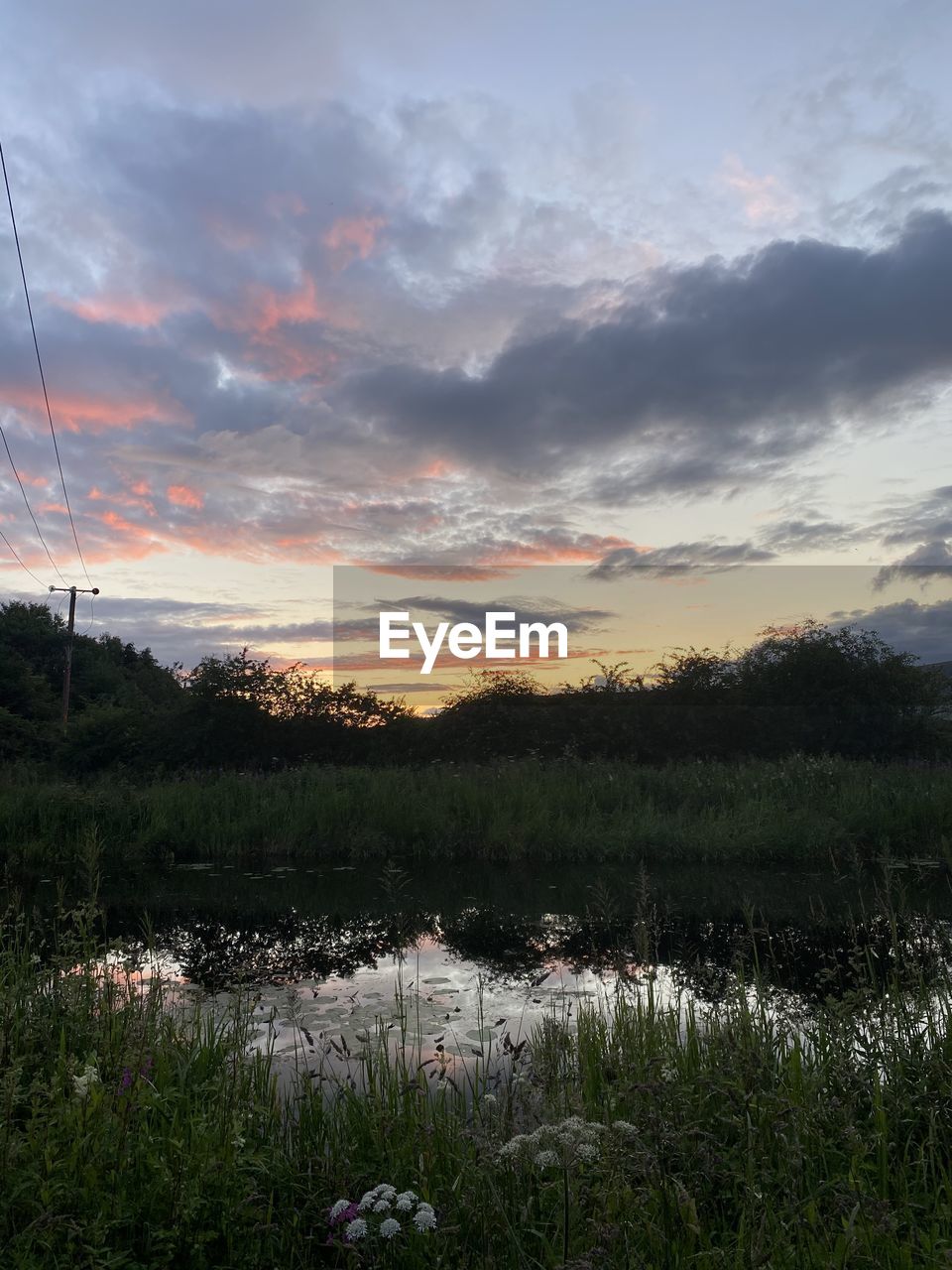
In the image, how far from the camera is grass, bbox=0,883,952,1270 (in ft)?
8.83

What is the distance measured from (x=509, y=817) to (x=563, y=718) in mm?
8175

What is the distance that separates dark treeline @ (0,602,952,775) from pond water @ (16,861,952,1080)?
8496mm

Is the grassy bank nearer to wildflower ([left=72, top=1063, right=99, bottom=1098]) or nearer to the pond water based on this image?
the pond water

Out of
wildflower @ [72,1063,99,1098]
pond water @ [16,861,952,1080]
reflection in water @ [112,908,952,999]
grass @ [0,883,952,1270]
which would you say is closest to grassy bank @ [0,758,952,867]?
pond water @ [16,861,952,1080]

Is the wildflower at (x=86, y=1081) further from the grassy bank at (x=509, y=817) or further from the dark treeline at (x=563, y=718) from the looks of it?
A: the dark treeline at (x=563, y=718)

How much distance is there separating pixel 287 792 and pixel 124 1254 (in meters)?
12.8

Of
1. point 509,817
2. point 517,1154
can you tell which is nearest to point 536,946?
point 509,817

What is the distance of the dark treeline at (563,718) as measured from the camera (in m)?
21.0

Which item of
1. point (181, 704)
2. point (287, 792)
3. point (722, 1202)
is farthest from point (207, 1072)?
point (181, 704)

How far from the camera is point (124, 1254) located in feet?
8.79

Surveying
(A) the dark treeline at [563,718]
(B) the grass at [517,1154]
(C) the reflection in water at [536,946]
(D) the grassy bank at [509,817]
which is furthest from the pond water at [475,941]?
(A) the dark treeline at [563,718]

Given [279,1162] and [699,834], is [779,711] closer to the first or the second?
[699,834]

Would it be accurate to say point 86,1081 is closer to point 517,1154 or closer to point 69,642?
point 517,1154

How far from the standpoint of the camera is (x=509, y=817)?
1345 centimetres
